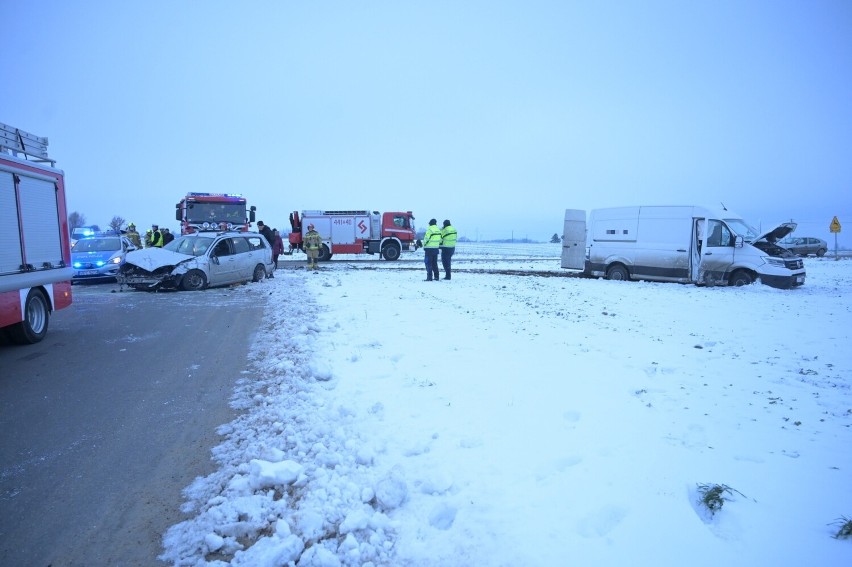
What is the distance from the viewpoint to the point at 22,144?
7.01 metres

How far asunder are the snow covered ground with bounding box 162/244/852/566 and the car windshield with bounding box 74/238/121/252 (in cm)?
1268

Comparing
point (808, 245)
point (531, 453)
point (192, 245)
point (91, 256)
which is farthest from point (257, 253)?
point (808, 245)

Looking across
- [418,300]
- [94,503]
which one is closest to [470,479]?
[94,503]

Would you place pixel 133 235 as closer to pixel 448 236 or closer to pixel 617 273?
pixel 448 236

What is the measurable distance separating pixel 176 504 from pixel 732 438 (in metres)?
3.84

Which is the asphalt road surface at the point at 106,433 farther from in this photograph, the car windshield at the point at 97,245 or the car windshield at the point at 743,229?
the car windshield at the point at 743,229

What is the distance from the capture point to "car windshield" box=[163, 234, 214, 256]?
1350 cm

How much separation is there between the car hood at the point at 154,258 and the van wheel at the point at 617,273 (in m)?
13.3

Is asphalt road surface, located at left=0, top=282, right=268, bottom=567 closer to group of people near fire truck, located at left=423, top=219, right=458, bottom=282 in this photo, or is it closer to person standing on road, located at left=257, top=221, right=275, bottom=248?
group of people near fire truck, located at left=423, top=219, right=458, bottom=282

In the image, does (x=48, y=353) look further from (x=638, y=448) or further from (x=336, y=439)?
(x=638, y=448)

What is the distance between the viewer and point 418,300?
1073 cm

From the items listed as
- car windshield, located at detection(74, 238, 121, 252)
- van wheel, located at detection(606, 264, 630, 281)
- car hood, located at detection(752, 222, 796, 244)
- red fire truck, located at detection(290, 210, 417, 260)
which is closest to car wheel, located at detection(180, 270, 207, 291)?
car windshield, located at detection(74, 238, 121, 252)

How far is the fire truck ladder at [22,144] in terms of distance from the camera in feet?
21.6

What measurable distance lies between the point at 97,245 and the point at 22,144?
10648mm
